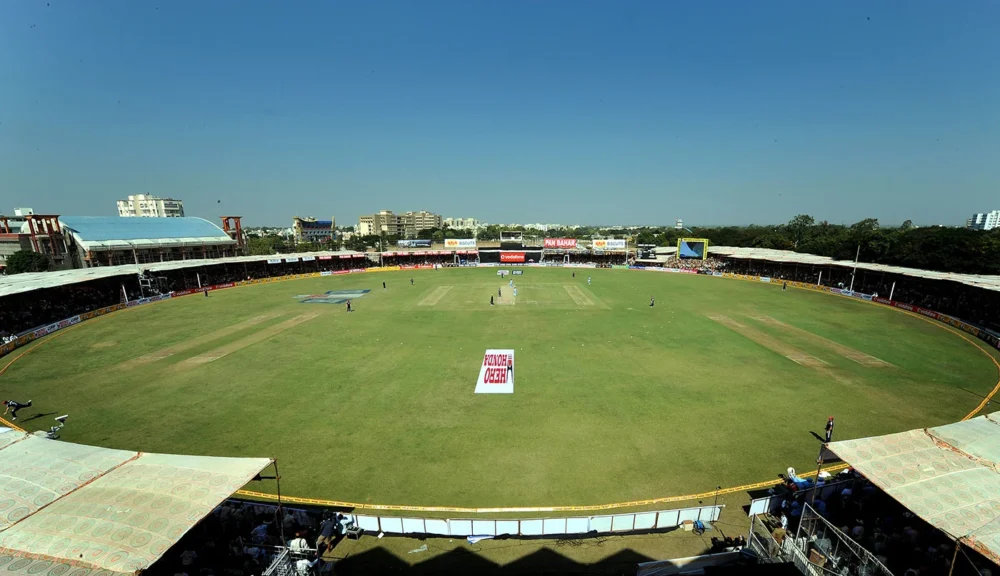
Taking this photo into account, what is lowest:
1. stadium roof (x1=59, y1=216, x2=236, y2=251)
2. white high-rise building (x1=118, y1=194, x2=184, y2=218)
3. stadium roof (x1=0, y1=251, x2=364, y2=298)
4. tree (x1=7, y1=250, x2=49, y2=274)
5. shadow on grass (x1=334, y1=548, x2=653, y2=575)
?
shadow on grass (x1=334, y1=548, x2=653, y2=575)

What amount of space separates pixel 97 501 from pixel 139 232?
85.3 m

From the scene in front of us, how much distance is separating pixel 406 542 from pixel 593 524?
4.91 metres

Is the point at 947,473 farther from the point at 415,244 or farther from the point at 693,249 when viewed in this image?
the point at 415,244

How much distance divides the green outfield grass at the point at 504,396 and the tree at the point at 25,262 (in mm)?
43379

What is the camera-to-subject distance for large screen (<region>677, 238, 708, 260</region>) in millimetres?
74812

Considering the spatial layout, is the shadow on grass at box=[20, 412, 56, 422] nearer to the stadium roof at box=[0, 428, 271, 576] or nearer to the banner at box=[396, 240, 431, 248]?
the stadium roof at box=[0, 428, 271, 576]

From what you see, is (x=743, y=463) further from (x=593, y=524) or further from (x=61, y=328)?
(x=61, y=328)

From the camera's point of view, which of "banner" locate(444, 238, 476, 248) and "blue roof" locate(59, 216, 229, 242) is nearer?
"blue roof" locate(59, 216, 229, 242)

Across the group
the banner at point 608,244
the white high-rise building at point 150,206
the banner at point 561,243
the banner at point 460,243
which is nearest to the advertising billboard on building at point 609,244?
the banner at point 608,244

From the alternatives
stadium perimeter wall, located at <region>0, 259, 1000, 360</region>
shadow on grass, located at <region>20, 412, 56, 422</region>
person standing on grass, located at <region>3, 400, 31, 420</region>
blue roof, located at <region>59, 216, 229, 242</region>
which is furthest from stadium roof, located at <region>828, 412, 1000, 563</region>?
blue roof, located at <region>59, 216, 229, 242</region>

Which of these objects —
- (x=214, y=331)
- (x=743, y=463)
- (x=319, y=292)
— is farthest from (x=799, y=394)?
→ (x=319, y=292)

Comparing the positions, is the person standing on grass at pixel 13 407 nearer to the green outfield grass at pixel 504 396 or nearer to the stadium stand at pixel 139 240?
the green outfield grass at pixel 504 396

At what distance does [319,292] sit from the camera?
50375 mm

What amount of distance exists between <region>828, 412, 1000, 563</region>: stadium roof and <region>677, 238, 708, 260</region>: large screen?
69.2m
